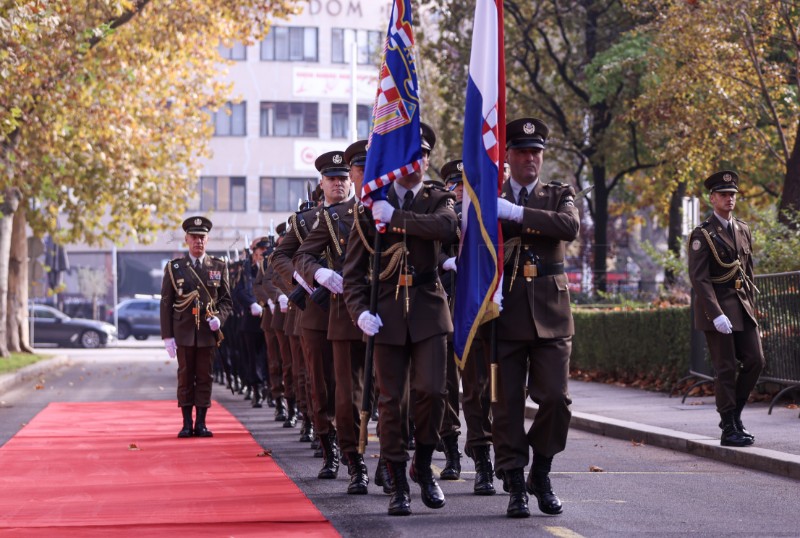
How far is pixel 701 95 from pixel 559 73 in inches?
316

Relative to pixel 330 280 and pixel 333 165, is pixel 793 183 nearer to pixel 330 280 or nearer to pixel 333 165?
pixel 333 165

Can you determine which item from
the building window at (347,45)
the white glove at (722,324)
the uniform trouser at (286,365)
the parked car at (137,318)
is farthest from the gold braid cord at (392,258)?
the building window at (347,45)

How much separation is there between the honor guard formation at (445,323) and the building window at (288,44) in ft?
187

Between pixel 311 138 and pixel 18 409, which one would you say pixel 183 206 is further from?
pixel 311 138

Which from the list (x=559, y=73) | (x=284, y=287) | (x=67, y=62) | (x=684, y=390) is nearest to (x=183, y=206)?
(x=559, y=73)

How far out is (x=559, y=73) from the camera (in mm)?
36344

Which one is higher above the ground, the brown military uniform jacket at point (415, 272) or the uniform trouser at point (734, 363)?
the brown military uniform jacket at point (415, 272)

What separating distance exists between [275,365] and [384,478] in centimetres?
744

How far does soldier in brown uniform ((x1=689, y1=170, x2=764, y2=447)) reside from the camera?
11562 mm

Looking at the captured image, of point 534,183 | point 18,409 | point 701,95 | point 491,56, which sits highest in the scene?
point 701,95

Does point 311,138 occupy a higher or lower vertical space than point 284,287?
higher

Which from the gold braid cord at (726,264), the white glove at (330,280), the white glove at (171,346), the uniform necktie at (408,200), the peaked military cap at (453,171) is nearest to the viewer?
the uniform necktie at (408,200)

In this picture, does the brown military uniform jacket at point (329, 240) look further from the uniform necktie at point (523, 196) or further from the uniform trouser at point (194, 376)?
the uniform trouser at point (194, 376)

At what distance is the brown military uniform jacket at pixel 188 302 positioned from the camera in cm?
1454
